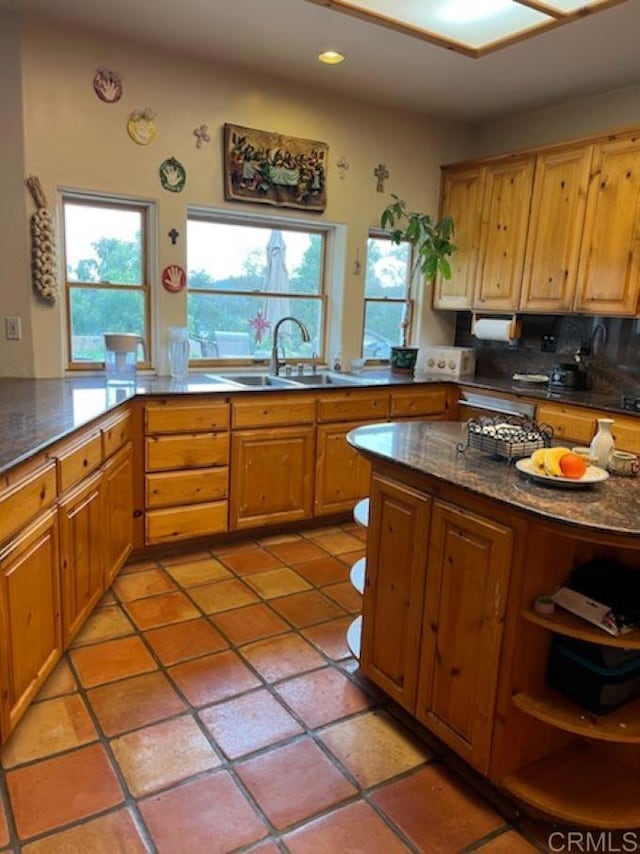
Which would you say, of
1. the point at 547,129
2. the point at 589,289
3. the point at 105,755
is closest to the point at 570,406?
the point at 589,289

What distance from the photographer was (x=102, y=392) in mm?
2975

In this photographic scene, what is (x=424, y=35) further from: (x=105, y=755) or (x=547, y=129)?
(x=105, y=755)

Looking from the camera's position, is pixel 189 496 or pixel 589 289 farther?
pixel 589 289

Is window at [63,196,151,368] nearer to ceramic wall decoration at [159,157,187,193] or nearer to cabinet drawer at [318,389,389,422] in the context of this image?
ceramic wall decoration at [159,157,187,193]

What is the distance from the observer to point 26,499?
1.81 meters

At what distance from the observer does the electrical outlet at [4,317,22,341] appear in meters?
3.20

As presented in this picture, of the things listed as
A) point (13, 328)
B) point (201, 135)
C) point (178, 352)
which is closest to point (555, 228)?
point (201, 135)

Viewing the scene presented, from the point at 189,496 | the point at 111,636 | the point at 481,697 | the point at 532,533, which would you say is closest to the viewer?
the point at 532,533

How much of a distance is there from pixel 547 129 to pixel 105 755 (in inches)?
171

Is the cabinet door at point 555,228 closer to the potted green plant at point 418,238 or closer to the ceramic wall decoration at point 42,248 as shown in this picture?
the potted green plant at point 418,238

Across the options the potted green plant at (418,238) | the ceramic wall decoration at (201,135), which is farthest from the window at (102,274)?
the potted green plant at (418,238)

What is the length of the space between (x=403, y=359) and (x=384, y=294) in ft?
2.07

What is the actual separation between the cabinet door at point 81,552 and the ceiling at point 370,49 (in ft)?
7.36

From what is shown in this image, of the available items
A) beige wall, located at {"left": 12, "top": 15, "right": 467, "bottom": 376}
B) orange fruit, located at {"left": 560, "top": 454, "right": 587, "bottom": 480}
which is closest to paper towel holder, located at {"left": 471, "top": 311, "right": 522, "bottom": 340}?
beige wall, located at {"left": 12, "top": 15, "right": 467, "bottom": 376}
